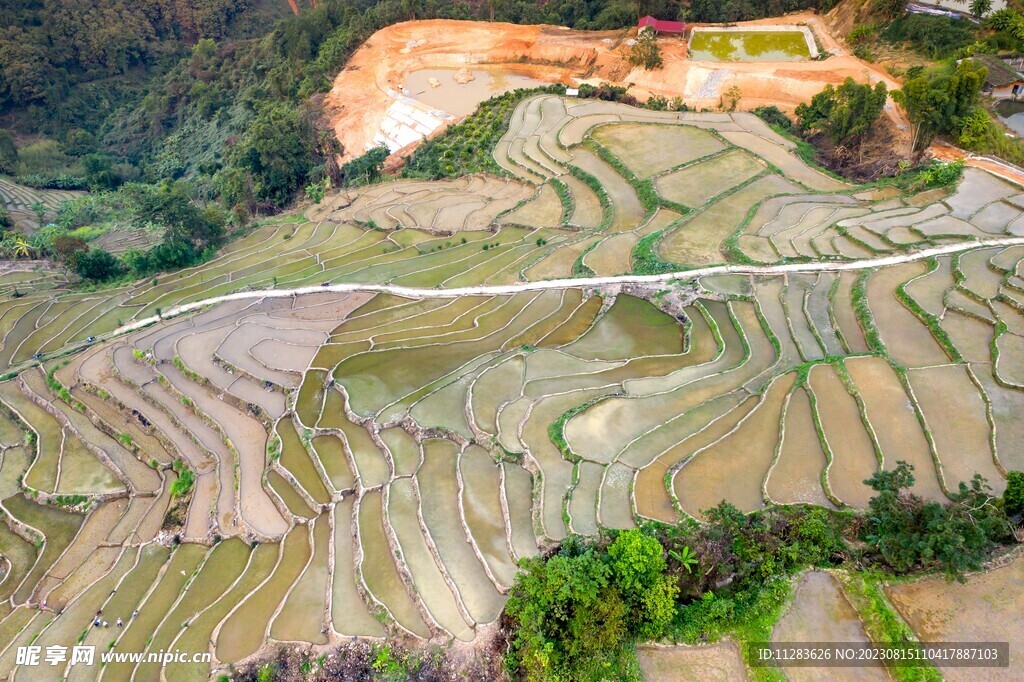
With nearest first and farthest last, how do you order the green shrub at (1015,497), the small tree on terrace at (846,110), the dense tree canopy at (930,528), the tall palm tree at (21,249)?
the dense tree canopy at (930,528)
the green shrub at (1015,497)
the small tree on terrace at (846,110)
the tall palm tree at (21,249)

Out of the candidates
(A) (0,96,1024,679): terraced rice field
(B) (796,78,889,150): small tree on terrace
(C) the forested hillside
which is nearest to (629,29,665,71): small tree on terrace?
(C) the forested hillside

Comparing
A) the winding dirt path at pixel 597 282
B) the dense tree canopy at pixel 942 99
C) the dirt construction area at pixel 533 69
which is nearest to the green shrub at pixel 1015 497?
the winding dirt path at pixel 597 282

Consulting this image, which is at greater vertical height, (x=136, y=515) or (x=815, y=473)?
(x=815, y=473)

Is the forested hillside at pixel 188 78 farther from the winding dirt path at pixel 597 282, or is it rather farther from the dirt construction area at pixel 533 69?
the winding dirt path at pixel 597 282

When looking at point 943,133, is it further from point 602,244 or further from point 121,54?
point 121,54

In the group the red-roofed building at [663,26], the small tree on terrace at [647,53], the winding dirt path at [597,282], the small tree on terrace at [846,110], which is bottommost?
the winding dirt path at [597,282]

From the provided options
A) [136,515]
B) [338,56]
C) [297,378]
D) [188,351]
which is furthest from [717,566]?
[338,56]
